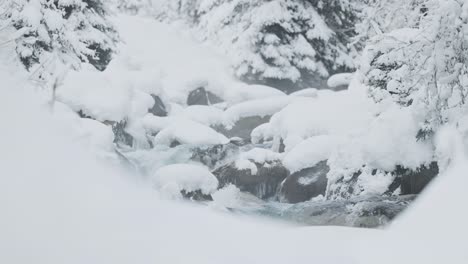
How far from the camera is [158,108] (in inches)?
535

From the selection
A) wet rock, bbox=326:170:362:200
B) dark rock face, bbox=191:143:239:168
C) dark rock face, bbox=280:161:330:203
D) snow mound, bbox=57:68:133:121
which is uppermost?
snow mound, bbox=57:68:133:121

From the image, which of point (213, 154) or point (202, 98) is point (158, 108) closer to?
point (202, 98)

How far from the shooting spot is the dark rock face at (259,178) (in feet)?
28.6

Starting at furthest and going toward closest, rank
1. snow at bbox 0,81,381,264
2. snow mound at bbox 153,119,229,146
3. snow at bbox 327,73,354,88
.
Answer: snow at bbox 327,73,354,88 → snow mound at bbox 153,119,229,146 → snow at bbox 0,81,381,264

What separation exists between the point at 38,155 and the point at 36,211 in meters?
0.22

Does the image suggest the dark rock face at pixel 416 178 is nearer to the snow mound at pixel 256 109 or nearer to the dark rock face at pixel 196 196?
the dark rock face at pixel 196 196

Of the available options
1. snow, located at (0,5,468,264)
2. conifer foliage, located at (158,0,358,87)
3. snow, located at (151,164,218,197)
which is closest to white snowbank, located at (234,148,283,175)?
snow, located at (151,164,218,197)

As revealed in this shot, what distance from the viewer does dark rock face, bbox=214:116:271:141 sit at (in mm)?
12680

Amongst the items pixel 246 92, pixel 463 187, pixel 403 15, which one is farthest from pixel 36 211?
pixel 246 92

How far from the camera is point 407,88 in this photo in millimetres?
6719

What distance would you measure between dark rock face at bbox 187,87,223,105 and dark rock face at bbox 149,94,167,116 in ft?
4.70

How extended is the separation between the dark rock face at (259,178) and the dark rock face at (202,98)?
627 cm

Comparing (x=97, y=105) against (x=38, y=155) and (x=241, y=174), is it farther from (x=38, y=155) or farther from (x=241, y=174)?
(x=38, y=155)

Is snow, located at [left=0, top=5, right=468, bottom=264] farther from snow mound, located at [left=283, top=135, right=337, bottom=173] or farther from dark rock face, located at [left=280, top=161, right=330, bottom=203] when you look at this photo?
snow mound, located at [left=283, top=135, right=337, bottom=173]
